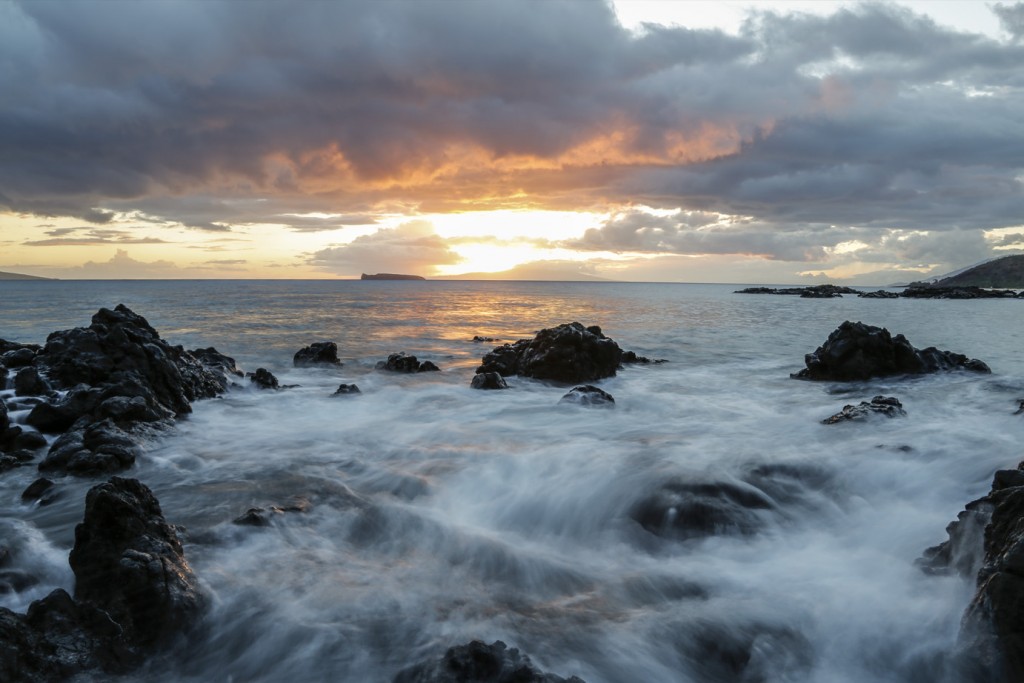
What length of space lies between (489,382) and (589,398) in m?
3.56

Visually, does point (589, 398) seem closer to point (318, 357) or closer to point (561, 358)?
point (561, 358)

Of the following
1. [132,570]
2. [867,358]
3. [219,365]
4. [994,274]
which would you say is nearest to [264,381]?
[219,365]

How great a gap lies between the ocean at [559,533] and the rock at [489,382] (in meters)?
1.35

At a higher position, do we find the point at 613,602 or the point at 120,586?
the point at 120,586

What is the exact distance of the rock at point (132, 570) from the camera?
17.3ft

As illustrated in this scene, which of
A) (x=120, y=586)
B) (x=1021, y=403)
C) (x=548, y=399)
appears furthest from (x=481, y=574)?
(x=1021, y=403)

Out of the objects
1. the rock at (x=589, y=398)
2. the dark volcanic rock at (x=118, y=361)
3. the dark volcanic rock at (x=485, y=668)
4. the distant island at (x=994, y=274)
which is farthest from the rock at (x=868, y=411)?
the distant island at (x=994, y=274)

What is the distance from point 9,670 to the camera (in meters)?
4.29

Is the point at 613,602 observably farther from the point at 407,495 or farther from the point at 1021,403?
the point at 1021,403

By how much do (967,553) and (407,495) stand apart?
6990mm

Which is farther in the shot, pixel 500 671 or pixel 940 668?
pixel 940 668

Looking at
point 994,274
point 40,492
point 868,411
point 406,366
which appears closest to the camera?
point 40,492

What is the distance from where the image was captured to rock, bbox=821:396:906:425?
13141 millimetres

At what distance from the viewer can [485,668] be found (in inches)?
180
